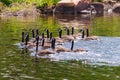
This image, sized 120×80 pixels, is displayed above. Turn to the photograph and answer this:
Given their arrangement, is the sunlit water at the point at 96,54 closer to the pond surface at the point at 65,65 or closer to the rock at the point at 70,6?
the pond surface at the point at 65,65

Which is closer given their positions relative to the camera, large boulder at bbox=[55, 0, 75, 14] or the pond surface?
the pond surface

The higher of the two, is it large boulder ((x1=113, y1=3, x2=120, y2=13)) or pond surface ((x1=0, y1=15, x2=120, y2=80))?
pond surface ((x1=0, y1=15, x2=120, y2=80))

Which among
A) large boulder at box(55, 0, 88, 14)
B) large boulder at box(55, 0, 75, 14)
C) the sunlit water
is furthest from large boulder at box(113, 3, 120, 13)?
the sunlit water

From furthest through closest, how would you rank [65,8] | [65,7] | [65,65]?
[65,8] < [65,7] < [65,65]

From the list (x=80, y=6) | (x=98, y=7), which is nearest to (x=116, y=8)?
(x=98, y=7)

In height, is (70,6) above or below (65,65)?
above

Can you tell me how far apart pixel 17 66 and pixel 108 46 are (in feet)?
47.9

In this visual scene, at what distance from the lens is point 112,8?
132000mm

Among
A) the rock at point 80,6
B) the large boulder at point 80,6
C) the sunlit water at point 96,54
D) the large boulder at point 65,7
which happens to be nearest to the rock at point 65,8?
the large boulder at point 65,7

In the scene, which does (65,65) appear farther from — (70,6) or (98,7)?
(98,7)

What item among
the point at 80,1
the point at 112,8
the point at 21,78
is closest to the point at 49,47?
the point at 21,78

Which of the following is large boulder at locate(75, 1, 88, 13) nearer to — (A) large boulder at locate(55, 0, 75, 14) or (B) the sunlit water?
(A) large boulder at locate(55, 0, 75, 14)

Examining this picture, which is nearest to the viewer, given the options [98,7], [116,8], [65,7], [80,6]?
[80,6]

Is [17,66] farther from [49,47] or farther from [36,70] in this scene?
[49,47]
